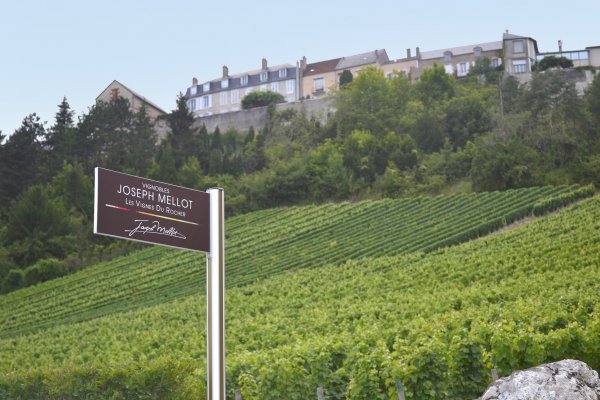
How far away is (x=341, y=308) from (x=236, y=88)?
237ft

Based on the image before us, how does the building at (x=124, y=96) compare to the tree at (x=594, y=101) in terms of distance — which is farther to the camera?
the building at (x=124, y=96)

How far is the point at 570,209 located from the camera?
1686 inches

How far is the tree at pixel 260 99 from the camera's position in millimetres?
87500

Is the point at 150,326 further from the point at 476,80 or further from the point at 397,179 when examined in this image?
the point at 476,80

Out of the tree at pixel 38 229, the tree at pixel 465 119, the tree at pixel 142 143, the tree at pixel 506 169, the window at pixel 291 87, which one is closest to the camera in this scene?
the tree at pixel 506 169

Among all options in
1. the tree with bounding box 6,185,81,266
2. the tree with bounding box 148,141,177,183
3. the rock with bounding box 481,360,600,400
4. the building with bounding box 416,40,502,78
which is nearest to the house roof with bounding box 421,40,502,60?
the building with bounding box 416,40,502,78

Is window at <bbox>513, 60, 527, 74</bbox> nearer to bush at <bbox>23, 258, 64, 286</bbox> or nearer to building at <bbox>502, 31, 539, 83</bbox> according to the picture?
building at <bbox>502, 31, 539, 83</bbox>

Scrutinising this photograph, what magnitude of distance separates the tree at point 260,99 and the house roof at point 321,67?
7472mm

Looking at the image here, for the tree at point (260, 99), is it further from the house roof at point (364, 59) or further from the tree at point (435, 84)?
the tree at point (435, 84)

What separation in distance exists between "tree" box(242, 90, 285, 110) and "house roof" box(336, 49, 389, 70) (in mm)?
9166

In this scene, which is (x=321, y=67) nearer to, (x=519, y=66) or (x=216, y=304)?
(x=519, y=66)

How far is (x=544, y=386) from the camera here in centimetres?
806

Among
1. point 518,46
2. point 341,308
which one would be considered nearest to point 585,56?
point 518,46

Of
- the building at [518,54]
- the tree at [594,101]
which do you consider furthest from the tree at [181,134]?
the tree at [594,101]
